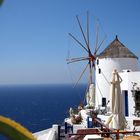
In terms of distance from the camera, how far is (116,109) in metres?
14.1

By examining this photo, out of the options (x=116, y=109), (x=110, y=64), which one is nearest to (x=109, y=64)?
(x=110, y=64)

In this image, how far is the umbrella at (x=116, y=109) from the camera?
44.8 ft

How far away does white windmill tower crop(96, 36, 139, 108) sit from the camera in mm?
24297

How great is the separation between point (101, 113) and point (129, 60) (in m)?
6.41

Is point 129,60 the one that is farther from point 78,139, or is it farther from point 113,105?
point 78,139

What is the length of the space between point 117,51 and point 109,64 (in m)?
1.14

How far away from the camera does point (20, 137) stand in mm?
1890

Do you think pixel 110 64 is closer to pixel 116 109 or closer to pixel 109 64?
pixel 109 64

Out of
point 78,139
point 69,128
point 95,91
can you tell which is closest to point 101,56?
point 95,91

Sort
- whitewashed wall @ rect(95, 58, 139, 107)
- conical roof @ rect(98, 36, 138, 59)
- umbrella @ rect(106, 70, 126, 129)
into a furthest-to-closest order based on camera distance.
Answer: conical roof @ rect(98, 36, 138, 59), whitewashed wall @ rect(95, 58, 139, 107), umbrella @ rect(106, 70, 126, 129)

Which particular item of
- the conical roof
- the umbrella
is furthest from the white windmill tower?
the umbrella

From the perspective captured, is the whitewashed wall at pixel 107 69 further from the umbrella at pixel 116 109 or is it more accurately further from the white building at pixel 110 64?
the umbrella at pixel 116 109

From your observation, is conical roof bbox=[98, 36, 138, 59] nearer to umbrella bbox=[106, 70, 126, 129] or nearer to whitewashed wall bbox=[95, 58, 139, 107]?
whitewashed wall bbox=[95, 58, 139, 107]

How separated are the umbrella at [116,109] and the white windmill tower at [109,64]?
9.39m
